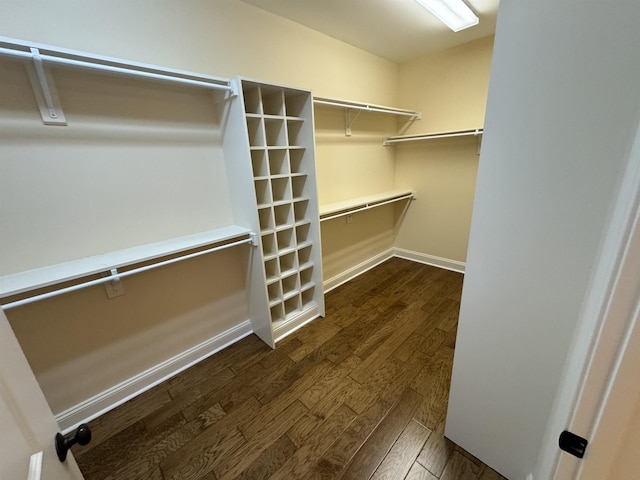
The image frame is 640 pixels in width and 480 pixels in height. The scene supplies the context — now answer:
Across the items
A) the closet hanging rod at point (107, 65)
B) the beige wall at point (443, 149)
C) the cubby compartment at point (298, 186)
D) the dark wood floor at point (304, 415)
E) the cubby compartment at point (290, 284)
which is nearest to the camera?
the closet hanging rod at point (107, 65)

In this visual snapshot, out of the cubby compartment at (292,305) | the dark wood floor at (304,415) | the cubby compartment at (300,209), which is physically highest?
the cubby compartment at (300,209)

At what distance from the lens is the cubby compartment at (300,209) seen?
7.14ft

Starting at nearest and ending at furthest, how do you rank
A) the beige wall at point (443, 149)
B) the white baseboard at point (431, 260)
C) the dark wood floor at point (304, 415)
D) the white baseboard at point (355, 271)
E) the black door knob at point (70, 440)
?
the black door knob at point (70, 440) → the dark wood floor at point (304, 415) → the beige wall at point (443, 149) → the white baseboard at point (355, 271) → the white baseboard at point (431, 260)

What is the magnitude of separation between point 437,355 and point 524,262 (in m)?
1.27

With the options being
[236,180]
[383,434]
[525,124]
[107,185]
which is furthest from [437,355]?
[107,185]

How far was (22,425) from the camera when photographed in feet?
1.50

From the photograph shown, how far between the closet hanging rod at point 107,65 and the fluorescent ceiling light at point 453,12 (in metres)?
1.52

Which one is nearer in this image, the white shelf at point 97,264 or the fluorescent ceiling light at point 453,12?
the white shelf at point 97,264

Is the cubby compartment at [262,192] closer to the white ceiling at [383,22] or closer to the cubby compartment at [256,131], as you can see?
the cubby compartment at [256,131]

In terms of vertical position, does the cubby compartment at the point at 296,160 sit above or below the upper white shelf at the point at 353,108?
below

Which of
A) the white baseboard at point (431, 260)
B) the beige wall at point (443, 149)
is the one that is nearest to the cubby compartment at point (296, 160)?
the beige wall at point (443, 149)

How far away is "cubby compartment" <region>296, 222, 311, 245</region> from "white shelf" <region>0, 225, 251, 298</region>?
0.62 metres

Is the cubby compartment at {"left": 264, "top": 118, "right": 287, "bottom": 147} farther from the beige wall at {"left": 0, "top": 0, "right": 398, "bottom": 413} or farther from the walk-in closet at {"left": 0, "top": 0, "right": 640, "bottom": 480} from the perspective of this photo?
the beige wall at {"left": 0, "top": 0, "right": 398, "bottom": 413}

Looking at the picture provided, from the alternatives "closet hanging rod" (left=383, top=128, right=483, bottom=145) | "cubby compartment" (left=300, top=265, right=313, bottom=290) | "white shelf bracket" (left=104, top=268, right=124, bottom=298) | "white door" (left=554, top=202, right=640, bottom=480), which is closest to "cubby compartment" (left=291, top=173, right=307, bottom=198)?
"cubby compartment" (left=300, top=265, right=313, bottom=290)
